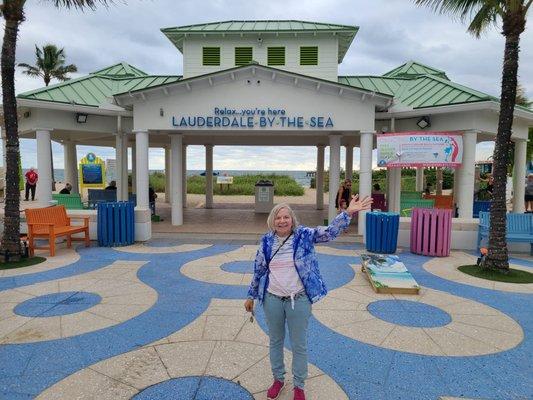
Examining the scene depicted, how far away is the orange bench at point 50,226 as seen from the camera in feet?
31.2

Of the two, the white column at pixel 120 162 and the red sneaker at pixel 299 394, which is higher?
the white column at pixel 120 162

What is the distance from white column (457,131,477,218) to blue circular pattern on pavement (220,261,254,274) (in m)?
7.51

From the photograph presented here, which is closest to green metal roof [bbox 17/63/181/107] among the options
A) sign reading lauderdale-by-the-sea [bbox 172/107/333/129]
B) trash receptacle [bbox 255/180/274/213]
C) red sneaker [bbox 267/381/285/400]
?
sign reading lauderdale-by-the-sea [bbox 172/107/333/129]

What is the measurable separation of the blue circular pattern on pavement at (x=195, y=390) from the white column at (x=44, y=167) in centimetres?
1139

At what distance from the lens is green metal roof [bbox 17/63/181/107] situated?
13.7m

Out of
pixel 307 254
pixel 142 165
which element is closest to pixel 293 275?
pixel 307 254

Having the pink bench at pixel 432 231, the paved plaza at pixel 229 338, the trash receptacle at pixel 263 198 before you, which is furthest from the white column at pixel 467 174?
the trash receptacle at pixel 263 198

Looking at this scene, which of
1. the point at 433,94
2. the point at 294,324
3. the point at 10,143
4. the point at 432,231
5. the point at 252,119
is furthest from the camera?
the point at 433,94

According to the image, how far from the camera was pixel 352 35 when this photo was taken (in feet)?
52.5

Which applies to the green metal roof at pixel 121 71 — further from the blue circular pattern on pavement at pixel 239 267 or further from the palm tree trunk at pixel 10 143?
the blue circular pattern on pavement at pixel 239 267

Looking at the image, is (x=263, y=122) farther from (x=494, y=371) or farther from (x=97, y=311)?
(x=494, y=371)

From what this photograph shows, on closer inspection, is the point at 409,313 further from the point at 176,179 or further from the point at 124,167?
the point at 124,167

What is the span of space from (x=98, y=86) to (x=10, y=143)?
25.3ft

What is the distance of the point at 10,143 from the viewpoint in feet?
28.9
